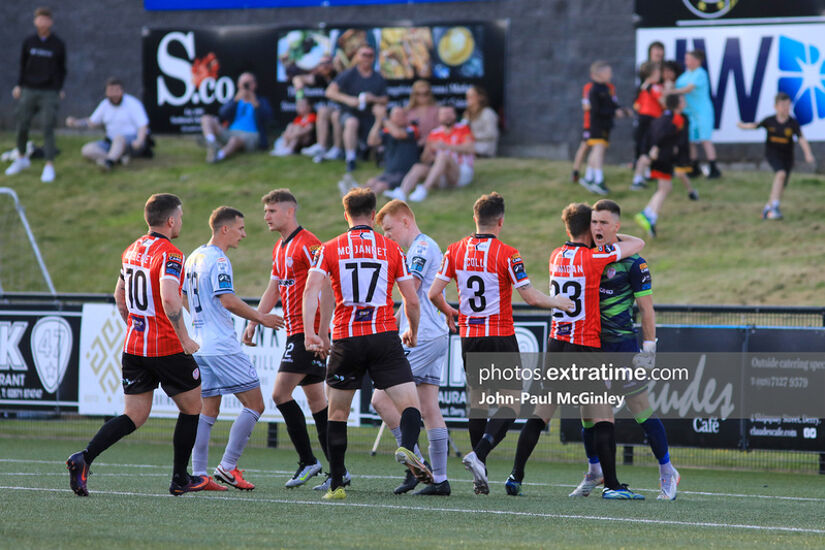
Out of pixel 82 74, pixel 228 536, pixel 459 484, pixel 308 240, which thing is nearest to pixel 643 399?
pixel 459 484

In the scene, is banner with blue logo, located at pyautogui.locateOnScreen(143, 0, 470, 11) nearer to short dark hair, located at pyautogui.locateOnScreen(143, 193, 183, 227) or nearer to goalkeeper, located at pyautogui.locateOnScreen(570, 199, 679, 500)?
goalkeeper, located at pyautogui.locateOnScreen(570, 199, 679, 500)

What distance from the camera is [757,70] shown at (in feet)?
73.6

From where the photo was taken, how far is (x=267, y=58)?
85.7 ft

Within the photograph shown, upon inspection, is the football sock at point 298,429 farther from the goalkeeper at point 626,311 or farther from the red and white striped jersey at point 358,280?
the goalkeeper at point 626,311

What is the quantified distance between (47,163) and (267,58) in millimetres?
5417

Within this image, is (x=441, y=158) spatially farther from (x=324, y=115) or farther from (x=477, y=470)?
(x=477, y=470)

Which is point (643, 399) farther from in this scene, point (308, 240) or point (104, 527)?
point (104, 527)

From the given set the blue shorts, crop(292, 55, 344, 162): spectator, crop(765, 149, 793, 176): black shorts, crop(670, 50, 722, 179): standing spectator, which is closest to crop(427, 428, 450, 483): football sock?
crop(765, 149, 793, 176): black shorts

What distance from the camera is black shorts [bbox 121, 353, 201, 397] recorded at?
25.8 ft

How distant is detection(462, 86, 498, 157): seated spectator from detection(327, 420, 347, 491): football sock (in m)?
16.1

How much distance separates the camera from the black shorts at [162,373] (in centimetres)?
786

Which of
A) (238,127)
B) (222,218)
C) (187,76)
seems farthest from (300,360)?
(187,76)

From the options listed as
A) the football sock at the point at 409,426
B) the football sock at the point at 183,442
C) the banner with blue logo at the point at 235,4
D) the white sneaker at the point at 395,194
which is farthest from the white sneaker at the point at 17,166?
the football sock at the point at 409,426

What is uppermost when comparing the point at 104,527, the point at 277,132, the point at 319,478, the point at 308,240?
the point at 277,132
